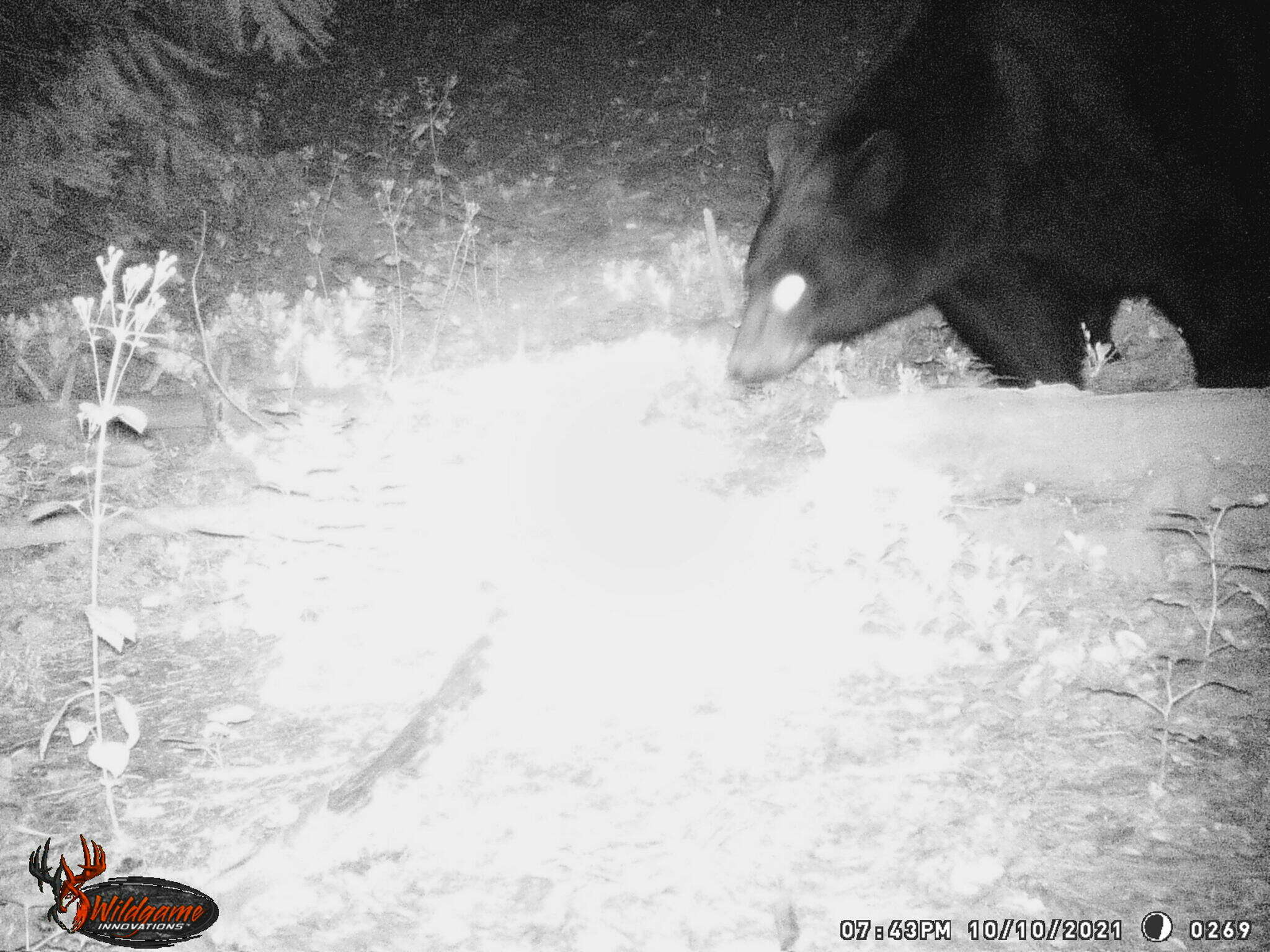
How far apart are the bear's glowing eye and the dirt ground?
1.69ft

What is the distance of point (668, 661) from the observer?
285 centimetres

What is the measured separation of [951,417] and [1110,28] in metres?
2.68

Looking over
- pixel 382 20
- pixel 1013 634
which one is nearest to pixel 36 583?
pixel 1013 634

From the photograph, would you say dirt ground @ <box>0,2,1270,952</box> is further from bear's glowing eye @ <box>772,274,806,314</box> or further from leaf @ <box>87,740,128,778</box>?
bear's glowing eye @ <box>772,274,806,314</box>

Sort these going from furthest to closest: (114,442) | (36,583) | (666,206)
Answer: (666,206), (114,442), (36,583)

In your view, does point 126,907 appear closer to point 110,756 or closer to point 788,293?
point 110,756

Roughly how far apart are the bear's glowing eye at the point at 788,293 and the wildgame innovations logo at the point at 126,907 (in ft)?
12.9

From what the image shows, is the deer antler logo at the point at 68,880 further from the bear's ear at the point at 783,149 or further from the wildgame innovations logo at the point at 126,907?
the bear's ear at the point at 783,149

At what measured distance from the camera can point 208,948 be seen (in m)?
1.88

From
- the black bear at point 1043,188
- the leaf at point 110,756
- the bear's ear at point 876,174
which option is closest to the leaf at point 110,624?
the leaf at point 110,756

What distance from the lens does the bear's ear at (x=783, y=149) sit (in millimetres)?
5113

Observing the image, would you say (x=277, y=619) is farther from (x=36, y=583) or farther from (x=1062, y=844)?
(x=1062, y=844)

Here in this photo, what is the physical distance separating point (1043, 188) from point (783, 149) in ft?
5.56

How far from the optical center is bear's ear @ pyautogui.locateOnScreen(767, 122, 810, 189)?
511 centimetres
